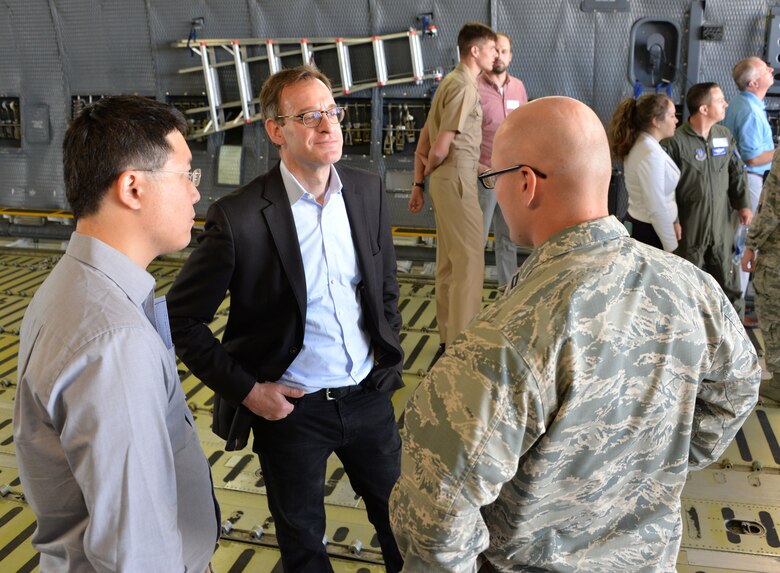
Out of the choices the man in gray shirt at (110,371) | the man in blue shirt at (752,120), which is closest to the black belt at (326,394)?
the man in gray shirt at (110,371)

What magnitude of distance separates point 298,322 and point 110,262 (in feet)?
3.56

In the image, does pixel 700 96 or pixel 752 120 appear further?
pixel 752 120

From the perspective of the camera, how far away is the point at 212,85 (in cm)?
888

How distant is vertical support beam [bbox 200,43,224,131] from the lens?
347 inches

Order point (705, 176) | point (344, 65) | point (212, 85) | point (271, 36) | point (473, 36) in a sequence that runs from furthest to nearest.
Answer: point (212, 85), point (271, 36), point (344, 65), point (473, 36), point (705, 176)

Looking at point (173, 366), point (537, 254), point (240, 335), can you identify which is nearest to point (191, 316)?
point (240, 335)

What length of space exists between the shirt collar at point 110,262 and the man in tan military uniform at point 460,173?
4110 millimetres

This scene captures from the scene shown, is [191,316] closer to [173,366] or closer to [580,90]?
[173,366]

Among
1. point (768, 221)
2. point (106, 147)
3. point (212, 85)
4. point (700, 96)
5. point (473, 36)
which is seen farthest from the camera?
point (212, 85)

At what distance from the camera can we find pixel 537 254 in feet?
5.93

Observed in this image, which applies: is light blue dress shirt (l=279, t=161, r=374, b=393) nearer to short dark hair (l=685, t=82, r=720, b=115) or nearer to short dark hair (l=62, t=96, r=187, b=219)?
short dark hair (l=62, t=96, r=187, b=219)

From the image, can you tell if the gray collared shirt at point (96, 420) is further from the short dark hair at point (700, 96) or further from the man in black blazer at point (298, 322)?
the short dark hair at point (700, 96)

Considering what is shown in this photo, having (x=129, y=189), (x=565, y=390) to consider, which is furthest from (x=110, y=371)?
(x=565, y=390)

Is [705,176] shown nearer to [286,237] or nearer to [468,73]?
[468,73]
